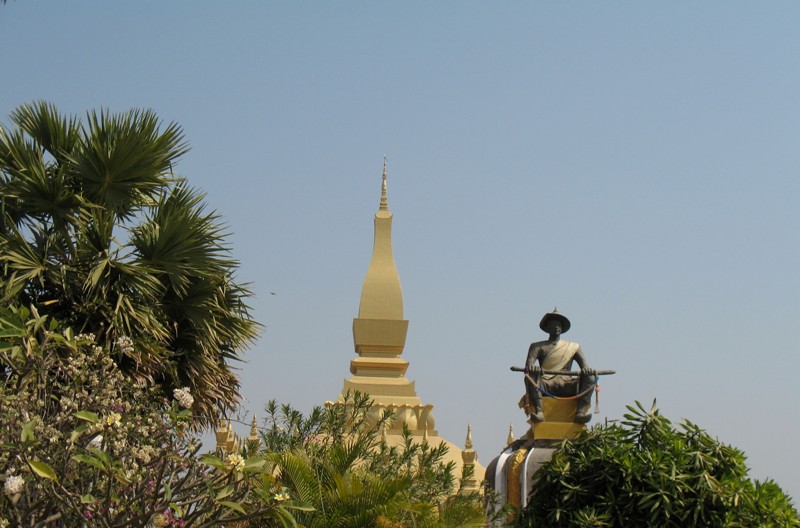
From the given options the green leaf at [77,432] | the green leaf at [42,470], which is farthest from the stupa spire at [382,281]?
the green leaf at [42,470]

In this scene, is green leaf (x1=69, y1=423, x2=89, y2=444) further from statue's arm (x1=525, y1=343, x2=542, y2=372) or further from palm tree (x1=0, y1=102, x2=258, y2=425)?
statue's arm (x1=525, y1=343, x2=542, y2=372)

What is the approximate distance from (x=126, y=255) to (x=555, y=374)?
19.8 feet

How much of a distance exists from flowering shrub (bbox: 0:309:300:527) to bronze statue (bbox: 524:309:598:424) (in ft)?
21.6

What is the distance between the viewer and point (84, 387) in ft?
34.5

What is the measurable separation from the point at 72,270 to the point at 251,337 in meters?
2.30

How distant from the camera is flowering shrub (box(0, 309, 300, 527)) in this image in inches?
342

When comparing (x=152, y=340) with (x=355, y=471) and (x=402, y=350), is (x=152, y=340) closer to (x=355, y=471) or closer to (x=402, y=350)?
(x=355, y=471)

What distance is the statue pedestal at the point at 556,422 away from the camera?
16219mm

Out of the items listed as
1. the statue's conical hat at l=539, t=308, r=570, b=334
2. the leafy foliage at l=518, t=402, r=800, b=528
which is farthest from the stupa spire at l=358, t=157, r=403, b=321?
the leafy foliage at l=518, t=402, r=800, b=528

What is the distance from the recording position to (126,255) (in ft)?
44.0

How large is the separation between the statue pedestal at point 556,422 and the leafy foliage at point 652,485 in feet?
11.1

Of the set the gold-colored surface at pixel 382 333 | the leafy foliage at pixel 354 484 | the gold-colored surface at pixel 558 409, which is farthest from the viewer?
the gold-colored surface at pixel 382 333

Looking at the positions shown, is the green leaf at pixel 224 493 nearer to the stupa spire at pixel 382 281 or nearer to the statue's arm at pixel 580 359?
the statue's arm at pixel 580 359

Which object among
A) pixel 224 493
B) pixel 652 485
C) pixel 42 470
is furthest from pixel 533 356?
pixel 42 470
